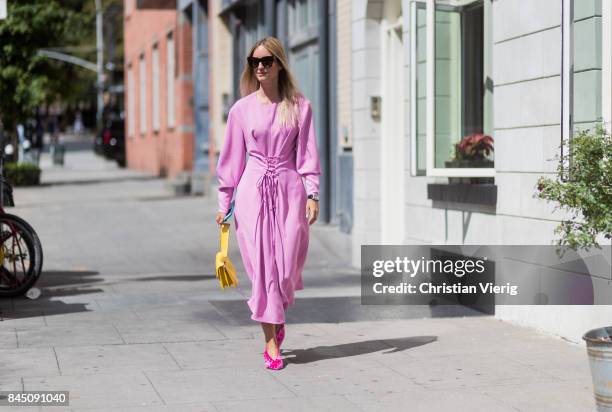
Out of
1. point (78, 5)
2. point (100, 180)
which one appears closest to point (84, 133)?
point (78, 5)

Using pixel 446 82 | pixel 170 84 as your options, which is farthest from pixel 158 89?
pixel 446 82

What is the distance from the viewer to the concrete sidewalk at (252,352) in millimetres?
6289

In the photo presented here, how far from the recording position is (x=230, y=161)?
7.27 meters

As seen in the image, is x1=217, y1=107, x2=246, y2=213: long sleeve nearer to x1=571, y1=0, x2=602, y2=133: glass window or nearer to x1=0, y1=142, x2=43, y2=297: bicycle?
x1=571, y1=0, x2=602, y2=133: glass window

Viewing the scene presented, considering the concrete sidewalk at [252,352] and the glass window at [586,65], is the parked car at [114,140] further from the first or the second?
the glass window at [586,65]

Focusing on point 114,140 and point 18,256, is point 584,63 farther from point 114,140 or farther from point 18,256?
point 114,140

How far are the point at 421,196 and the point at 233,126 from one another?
4.07 metres

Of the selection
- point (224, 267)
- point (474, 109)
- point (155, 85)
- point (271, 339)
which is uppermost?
point (155, 85)

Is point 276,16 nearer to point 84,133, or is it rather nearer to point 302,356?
point 302,356

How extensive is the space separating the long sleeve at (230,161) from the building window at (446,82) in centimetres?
291

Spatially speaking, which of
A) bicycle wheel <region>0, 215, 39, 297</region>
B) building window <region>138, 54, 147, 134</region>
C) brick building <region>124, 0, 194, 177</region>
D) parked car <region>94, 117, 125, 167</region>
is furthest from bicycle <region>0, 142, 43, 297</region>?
parked car <region>94, 117, 125, 167</region>

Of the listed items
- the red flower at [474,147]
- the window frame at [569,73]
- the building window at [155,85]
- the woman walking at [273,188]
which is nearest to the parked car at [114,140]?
the building window at [155,85]

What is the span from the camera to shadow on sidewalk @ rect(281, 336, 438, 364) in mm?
7512

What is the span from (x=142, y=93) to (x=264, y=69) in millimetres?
30261
